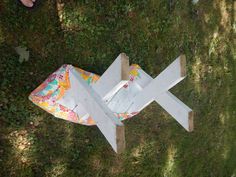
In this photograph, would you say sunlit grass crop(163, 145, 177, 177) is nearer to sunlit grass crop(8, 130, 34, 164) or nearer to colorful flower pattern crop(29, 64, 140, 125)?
colorful flower pattern crop(29, 64, 140, 125)

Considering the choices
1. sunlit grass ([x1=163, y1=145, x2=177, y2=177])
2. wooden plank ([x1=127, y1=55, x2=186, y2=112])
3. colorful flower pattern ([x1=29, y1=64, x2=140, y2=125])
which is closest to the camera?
wooden plank ([x1=127, y1=55, x2=186, y2=112])

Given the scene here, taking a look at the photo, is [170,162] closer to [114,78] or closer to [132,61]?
[132,61]

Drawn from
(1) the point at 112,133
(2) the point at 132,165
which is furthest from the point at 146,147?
(1) the point at 112,133

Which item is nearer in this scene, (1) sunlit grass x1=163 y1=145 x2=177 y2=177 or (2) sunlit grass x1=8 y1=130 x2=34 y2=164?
(2) sunlit grass x1=8 y1=130 x2=34 y2=164

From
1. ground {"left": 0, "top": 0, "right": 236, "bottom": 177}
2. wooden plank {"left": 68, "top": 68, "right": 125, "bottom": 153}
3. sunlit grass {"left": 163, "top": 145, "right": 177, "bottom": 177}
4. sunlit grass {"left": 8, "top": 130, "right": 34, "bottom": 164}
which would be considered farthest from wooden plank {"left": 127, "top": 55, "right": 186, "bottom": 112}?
sunlit grass {"left": 163, "top": 145, "right": 177, "bottom": 177}

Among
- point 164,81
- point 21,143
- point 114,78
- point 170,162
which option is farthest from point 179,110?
point 170,162

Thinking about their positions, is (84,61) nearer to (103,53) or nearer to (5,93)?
(103,53)
